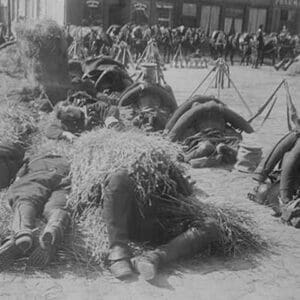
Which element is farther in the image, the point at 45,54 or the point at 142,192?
the point at 45,54

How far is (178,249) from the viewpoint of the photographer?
434cm

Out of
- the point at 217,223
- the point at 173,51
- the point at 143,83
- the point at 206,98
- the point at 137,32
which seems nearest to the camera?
the point at 217,223

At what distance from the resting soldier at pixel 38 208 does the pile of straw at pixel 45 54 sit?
4.07m

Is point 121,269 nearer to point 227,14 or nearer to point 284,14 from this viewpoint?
point 227,14

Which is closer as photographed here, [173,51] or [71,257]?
[71,257]

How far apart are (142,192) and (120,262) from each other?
588mm

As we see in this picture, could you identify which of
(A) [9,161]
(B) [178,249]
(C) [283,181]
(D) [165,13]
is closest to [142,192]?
(B) [178,249]

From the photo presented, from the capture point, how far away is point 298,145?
5680 mm

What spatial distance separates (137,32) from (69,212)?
20622mm

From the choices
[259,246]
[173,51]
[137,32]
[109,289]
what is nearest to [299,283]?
[259,246]

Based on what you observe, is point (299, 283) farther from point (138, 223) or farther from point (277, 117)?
point (277, 117)

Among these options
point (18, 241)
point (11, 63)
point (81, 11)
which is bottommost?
point (18, 241)

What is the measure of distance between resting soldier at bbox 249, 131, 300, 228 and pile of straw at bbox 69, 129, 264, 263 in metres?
0.76

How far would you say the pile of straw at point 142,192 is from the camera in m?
4.46
